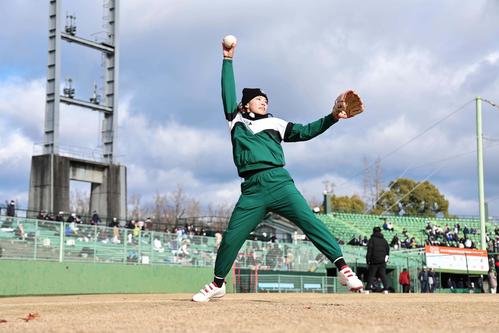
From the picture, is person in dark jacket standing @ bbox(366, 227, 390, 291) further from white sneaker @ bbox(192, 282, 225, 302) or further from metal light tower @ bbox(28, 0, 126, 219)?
metal light tower @ bbox(28, 0, 126, 219)

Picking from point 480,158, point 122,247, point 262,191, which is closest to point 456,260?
point 480,158

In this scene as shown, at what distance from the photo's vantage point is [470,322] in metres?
5.39

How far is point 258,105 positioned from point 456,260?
1038 inches

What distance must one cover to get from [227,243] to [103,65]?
3744 centimetres

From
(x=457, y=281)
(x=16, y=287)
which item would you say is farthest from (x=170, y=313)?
(x=457, y=281)

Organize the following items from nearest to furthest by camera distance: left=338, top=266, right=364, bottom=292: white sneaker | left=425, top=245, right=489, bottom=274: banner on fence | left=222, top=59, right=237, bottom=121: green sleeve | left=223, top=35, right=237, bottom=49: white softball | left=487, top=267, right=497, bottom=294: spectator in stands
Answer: left=338, top=266, right=364, bottom=292: white sneaker → left=222, top=59, right=237, bottom=121: green sleeve → left=223, top=35, right=237, bottom=49: white softball → left=487, top=267, right=497, bottom=294: spectator in stands → left=425, top=245, right=489, bottom=274: banner on fence

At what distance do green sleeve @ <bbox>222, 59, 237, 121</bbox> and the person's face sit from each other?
18 centimetres

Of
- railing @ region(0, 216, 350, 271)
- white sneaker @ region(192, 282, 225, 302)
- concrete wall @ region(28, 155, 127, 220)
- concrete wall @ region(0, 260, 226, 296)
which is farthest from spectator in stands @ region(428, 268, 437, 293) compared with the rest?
white sneaker @ region(192, 282, 225, 302)

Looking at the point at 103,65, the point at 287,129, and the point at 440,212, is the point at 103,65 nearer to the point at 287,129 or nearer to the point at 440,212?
the point at 287,129

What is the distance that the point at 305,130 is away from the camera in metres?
7.85

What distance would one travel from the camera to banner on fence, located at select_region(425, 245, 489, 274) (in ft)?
103

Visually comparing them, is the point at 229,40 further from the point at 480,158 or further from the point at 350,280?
the point at 480,158

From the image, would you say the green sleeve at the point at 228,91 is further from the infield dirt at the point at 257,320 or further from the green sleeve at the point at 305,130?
the infield dirt at the point at 257,320

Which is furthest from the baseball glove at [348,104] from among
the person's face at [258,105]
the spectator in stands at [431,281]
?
the spectator in stands at [431,281]
